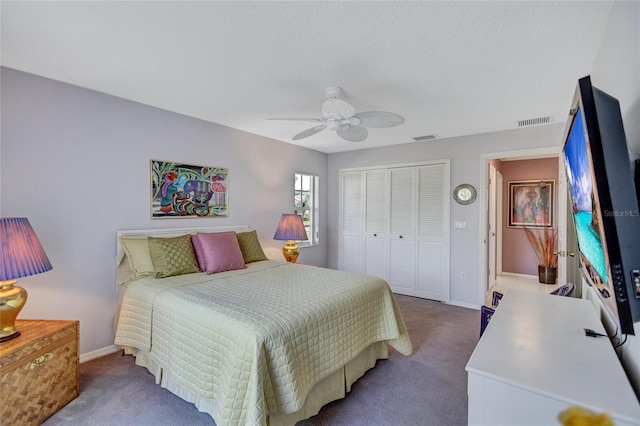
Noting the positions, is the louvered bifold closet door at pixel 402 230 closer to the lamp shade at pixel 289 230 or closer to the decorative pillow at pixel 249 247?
the lamp shade at pixel 289 230

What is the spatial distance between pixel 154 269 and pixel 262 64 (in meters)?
1.96

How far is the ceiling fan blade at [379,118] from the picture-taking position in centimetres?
219

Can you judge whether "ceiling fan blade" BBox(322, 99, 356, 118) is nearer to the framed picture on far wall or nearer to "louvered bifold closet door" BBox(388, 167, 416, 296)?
"louvered bifold closet door" BBox(388, 167, 416, 296)

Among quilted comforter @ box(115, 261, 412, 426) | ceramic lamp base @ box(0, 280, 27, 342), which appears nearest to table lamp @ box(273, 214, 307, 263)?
quilted comforter @ box(115, 261, 412, 426)

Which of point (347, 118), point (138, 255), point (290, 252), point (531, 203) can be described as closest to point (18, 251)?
point (138, 255)

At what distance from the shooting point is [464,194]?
13.2 feet

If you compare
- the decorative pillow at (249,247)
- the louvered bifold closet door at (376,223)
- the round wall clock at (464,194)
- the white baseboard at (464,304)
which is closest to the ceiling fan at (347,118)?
the decorative pillow at (249,247)

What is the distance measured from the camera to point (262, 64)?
6.82 ft

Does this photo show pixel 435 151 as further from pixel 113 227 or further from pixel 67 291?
pixel 67 291

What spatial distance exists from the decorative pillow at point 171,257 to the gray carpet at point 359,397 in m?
0.82

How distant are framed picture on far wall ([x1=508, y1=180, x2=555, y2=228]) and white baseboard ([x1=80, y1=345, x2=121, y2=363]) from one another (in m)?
6.51

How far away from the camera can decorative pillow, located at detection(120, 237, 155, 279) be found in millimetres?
2588

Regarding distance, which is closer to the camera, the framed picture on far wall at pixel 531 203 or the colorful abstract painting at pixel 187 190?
the colorful abstract painting at pixel 187 190

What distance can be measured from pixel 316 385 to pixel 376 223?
327 centimetres
